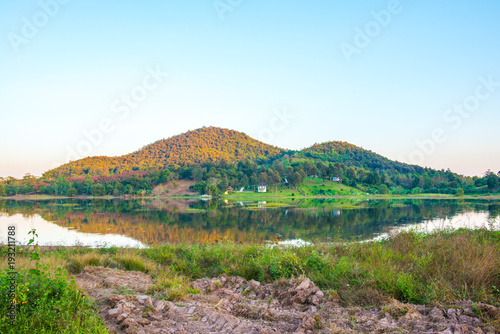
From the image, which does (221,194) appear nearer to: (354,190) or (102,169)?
(354,190)

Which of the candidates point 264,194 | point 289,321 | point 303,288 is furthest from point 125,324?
point 264,194

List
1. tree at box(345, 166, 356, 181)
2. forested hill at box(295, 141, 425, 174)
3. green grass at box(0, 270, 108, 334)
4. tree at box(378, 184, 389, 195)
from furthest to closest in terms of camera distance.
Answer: forested hill at box(295, 141, 425, 174), tree at box(345, 166, 356, 181), tree at box(378, 184, 389, 195), green grass at box(0, 270, 108, 334)

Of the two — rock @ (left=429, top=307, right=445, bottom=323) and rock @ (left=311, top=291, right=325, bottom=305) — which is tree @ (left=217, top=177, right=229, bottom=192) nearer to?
rock @ (left=311, top=291, right=325, bottom=305)

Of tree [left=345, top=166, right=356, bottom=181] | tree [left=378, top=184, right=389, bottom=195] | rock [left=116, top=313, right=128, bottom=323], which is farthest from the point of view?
tree [left=345, top=166, right=356, bottom=181]

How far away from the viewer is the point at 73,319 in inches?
161

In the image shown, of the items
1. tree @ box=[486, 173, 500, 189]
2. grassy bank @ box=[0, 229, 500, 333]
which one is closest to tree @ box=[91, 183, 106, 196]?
grassy bank @ box=[0, 229, 500, 333]

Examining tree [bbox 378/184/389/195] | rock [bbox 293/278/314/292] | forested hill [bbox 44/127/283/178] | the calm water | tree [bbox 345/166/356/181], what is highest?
forested hill [bbox 44/127/283/178]

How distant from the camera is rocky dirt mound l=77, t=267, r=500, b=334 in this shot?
3952mm

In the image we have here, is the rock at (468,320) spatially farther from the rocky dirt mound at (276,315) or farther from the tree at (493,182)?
the tree at (493,182)

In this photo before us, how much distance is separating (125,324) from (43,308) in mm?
1128

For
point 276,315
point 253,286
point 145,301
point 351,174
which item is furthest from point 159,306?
point 351,174

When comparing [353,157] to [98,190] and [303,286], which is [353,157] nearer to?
[98,190]

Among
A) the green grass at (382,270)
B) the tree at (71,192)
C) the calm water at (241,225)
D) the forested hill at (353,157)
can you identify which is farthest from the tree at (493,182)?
the tree at (71,192)

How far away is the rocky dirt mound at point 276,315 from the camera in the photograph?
3.95 metres
